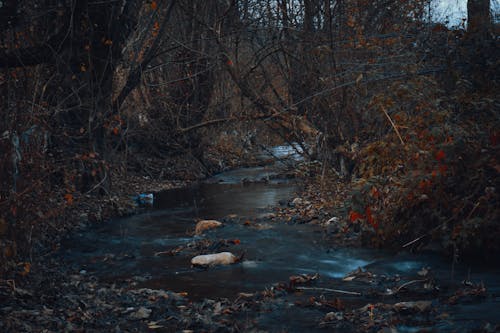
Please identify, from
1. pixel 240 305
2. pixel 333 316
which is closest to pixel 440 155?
pixel 333 316

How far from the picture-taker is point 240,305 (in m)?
5.81

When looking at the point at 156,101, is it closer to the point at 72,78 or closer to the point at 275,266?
the point at 72,78

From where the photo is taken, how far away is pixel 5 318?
15.9ft

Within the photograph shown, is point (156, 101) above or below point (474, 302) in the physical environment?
above

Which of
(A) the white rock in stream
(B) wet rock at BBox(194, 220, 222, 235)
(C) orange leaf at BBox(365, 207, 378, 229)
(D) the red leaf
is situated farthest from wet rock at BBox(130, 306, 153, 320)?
(B) wet rock at BBox(194, 220, 222, 235)

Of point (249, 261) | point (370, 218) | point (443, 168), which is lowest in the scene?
point (249, 261)

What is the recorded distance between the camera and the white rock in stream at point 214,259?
7.63 metres

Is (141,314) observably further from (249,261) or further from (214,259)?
(249,261)

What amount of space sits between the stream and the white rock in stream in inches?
4.6

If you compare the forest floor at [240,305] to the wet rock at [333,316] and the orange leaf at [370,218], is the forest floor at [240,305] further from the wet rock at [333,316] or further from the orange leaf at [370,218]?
the orange leaf at [370,218]

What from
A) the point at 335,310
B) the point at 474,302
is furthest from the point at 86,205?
the point at 474,302

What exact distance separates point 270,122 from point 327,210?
12.8ft

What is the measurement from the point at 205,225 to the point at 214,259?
2.23 meters

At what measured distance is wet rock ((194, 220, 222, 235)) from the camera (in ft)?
32.1
